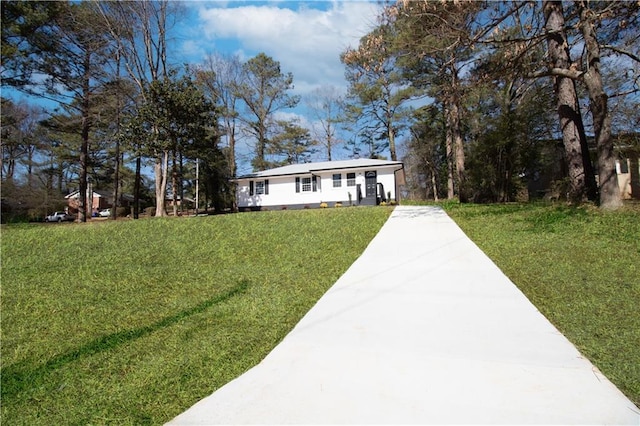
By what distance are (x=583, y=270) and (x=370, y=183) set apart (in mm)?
16097

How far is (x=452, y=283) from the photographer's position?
4.92 meters

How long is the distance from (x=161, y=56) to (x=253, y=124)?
11.9 meters

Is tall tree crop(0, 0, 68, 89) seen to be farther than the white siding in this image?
No

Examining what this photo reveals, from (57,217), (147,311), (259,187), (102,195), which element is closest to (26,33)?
(259,187)

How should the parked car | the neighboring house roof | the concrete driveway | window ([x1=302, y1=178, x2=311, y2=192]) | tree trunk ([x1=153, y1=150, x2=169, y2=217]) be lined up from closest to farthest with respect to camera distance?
the concrete driveway → tree trunk ([x1=153, y1=150, x2=169, y2=217]) → window ([x1=302, y1=178, x2=311, y2=192]) → the parked car → the neighboring house roof

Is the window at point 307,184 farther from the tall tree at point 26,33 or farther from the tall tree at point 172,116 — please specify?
the tall tree at point 26,33

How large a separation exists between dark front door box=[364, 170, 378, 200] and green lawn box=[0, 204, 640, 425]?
10.8m

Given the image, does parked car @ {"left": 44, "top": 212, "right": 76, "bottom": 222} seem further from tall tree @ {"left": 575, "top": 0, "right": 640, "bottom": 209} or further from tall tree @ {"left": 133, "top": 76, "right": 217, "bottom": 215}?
tall tree @ {"left": 575, "top": 0, "right": 640, "bottom": 209}

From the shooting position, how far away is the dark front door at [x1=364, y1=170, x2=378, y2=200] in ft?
68.4

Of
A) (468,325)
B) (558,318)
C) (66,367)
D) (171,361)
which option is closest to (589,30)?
(558,318)

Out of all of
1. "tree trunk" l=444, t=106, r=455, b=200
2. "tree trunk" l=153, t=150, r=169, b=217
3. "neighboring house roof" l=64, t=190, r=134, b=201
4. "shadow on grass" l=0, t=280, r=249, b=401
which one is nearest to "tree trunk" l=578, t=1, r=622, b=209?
"shadow on grass" l=0, t=280, r=249, b=401

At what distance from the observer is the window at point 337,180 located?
2144 cm

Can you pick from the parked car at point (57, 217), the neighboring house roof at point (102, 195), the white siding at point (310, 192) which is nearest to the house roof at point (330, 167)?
the white siding at point (310, 192)

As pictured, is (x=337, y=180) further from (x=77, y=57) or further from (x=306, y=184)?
(x=77, y=57)
